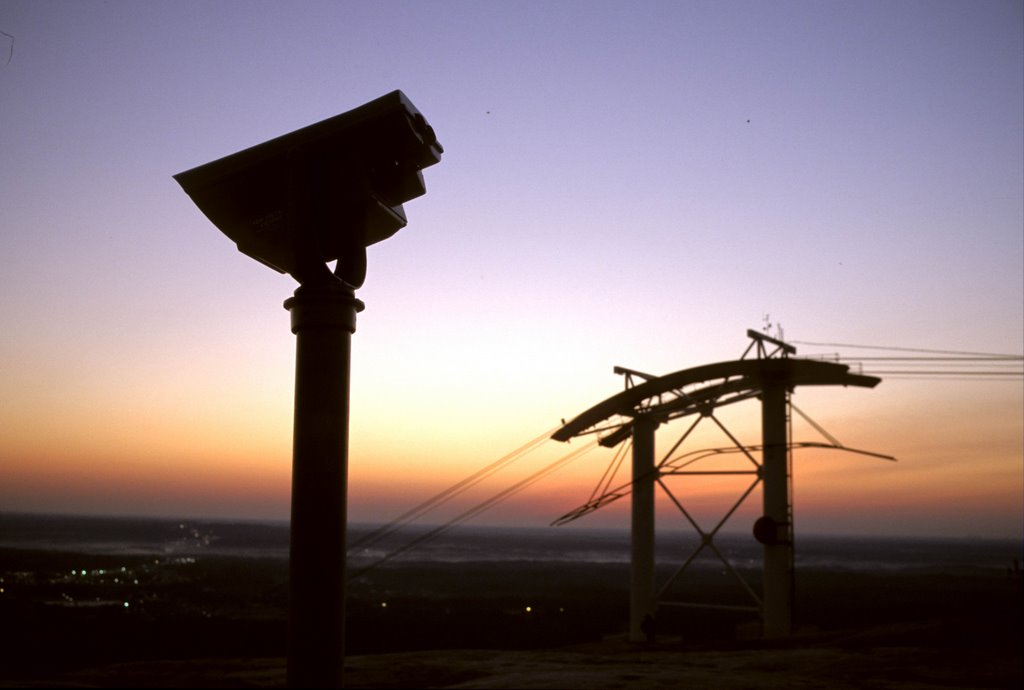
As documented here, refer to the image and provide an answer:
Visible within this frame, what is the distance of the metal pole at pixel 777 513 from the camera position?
2150cm

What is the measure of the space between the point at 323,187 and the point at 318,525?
147 cm

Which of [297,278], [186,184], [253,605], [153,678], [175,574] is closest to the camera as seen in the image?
[297,278]

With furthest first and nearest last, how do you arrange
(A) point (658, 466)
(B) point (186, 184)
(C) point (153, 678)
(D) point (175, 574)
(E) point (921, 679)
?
(D) point (175, 574) < (A) point (658, 466) < (C) point (153, 678) < (E) point (921, 679) < (B) point (186, 184)

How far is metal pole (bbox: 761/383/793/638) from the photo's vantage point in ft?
70.5

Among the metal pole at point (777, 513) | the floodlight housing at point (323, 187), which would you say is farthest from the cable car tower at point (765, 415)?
the floodlight housing at point (323, 187)

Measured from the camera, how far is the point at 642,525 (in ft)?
80.9

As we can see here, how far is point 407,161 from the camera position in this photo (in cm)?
382

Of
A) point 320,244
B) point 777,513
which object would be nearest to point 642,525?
point 777,513

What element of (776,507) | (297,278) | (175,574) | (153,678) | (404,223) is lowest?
(175,574)

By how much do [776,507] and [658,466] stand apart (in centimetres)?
361

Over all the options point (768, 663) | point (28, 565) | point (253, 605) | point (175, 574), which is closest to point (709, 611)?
point (253, 605)

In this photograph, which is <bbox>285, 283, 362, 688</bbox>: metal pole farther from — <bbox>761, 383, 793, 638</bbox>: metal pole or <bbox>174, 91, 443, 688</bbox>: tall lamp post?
<bbox>761, 383, 793, 638</bbox>: metal pole

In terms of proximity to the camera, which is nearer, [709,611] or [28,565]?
[709,611]

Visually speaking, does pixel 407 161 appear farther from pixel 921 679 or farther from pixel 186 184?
pixel 921 679
